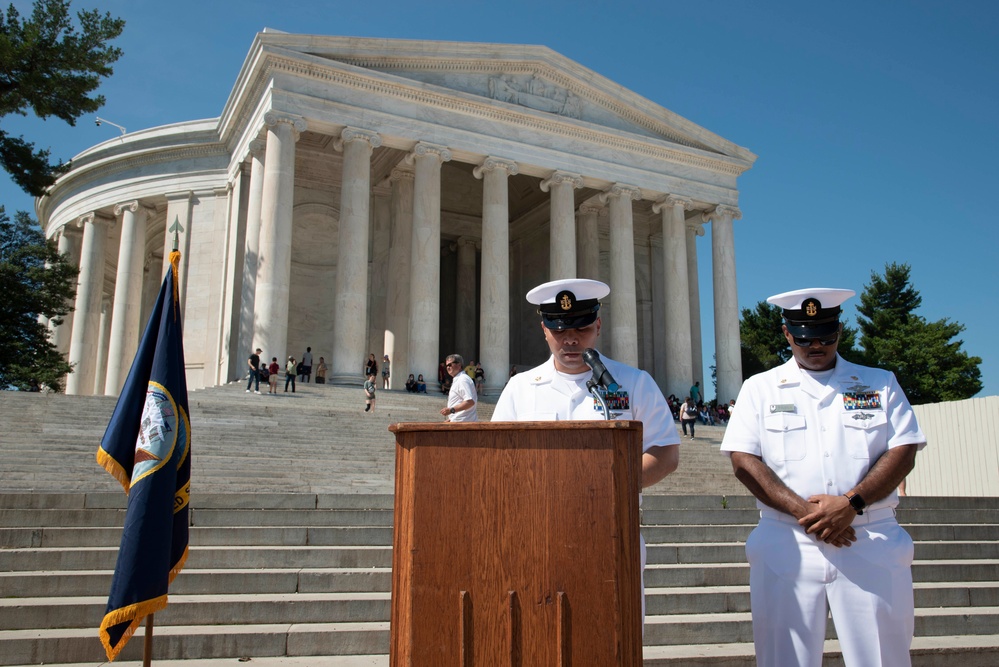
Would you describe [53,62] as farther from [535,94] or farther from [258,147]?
[535,94]

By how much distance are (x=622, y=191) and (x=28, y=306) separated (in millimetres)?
25197

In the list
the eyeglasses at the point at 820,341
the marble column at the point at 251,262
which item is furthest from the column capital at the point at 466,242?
the eyeglasses at the point at 820,341

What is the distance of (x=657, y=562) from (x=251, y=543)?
4989 mm

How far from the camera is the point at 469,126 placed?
34.9 metres

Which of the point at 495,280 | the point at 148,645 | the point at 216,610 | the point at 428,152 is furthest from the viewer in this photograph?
the point at 495,280

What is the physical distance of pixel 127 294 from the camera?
1547 inches

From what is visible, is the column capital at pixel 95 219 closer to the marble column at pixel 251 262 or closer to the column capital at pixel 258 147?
the column capital at pixel 258 147

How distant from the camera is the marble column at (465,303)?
43.7 meters

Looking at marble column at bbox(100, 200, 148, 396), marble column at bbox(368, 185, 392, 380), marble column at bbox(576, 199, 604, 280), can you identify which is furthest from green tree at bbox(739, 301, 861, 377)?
marble column at bbox(100, 200, 148, 396)

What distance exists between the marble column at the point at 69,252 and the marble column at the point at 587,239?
26288 millimetres

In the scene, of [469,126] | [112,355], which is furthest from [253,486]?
[112,355]

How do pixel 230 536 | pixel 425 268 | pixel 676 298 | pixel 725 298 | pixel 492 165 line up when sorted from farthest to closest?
pixel 725 298 → pixel 676 298 → pixel 492 165 → pixel 425 268 → pixel 230 536

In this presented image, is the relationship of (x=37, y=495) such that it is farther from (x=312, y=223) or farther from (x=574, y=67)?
(x=574, y=67)

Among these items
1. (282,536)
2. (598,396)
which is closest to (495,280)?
(282,536)
